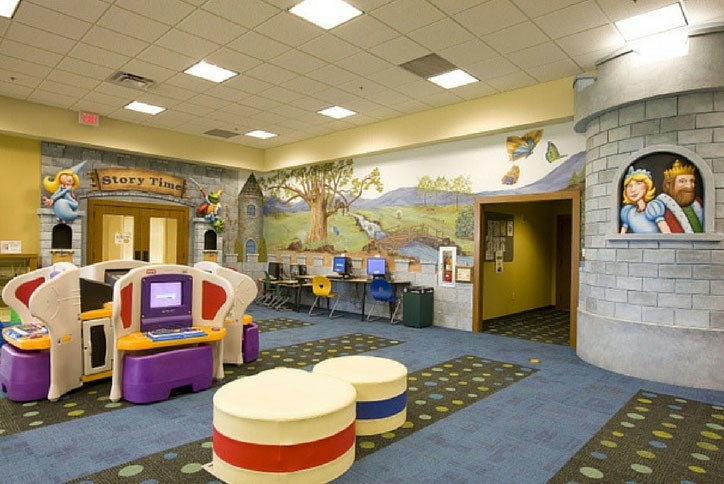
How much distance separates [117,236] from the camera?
912 centimetres

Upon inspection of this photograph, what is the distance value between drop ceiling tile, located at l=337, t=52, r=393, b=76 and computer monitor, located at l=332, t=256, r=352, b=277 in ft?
13.3

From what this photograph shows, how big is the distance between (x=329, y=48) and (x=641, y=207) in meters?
3.98

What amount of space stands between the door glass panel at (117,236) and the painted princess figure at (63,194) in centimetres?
85

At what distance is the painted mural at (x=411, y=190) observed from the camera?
264 inches

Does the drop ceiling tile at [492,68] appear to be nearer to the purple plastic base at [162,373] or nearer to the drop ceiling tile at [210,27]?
the drop ceiling tile at [210,27]

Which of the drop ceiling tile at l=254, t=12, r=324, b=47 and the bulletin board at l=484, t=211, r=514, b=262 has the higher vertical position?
the drop ceiling tile at l=254, t=12, r=324, b=47

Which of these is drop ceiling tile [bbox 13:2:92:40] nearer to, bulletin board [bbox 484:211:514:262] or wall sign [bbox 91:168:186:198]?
wall sign [bbox 91:168:186:198]

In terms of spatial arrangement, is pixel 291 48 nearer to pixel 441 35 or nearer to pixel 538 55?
pixel 441 35

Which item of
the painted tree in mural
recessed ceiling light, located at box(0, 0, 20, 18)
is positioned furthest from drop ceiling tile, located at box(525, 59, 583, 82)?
recessed ceiling light, located at box(0, 0, 20, 18)

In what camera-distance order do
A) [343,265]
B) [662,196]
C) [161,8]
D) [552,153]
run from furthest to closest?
[343,265]
[552,153]
[662,196]
[161,8]

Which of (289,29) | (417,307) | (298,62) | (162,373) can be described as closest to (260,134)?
(298,62)

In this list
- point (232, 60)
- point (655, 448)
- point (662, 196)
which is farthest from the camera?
point (232, 60)

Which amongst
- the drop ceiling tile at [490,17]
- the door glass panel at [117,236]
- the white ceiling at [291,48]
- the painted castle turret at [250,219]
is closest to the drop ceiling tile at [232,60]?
the white ceiling at [291,48]

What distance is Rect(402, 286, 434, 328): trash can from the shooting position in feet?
24.7
